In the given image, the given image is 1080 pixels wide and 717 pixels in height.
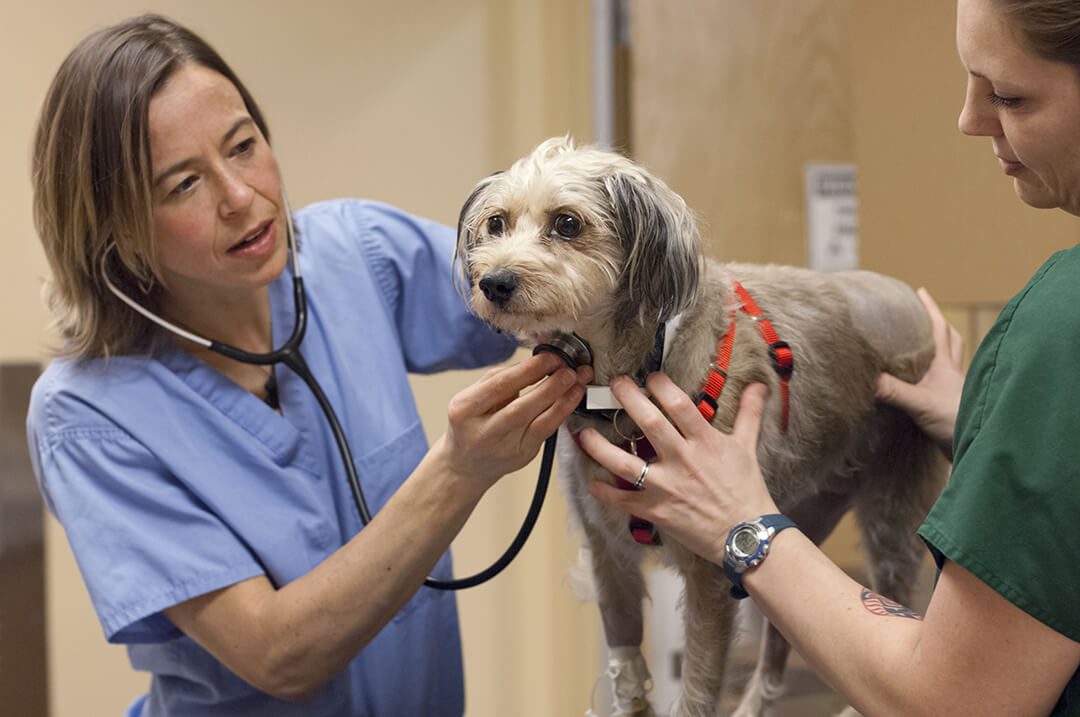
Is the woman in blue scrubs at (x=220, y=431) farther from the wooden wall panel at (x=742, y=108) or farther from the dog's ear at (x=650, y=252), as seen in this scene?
the wooden wall panel at (x=742, y=108)

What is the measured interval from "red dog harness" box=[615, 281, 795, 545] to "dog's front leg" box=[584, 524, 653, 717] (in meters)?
0.10

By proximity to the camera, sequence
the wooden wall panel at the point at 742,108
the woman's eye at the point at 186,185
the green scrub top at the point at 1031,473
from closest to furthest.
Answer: the green scrub top at the point at 1031,473 → the woman's eye at the point at 186,185 → the wooden wall panel at the point at 742,108

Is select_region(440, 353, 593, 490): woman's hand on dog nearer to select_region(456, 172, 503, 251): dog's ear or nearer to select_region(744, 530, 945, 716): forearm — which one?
select_region(456, 172, 503, 251): dog's ear

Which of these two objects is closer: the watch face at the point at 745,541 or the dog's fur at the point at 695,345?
the watch face at the point at 745,541

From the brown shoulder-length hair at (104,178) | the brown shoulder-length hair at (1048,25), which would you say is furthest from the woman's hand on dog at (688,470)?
the brown shoulder-length hair at (104,178)

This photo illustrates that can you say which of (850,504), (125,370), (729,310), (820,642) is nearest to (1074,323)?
(820,642)

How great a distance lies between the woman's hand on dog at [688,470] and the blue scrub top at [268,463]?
1.59 ft

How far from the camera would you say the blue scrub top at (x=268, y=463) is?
1.25 metres

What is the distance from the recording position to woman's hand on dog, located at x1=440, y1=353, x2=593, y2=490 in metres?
1.09

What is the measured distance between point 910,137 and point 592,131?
1.38 m

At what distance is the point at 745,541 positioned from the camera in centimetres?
95

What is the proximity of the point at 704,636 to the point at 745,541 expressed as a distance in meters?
0.20

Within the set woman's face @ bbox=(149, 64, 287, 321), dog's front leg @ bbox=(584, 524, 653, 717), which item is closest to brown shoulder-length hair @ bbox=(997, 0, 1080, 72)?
dog's front leg @ bbox=(584, 524, 653, 717)

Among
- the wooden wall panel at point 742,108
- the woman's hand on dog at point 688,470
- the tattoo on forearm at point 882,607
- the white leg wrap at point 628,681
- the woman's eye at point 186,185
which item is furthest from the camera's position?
the wooden wall panel at point 742,108
